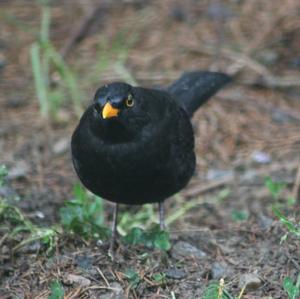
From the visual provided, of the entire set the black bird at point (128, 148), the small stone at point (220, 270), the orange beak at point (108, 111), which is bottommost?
the small stone at point (220, 270)

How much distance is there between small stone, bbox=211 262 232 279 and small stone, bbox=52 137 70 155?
2446 mm

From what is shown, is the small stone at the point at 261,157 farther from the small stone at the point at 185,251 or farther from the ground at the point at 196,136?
the small stone at the point at 185,251

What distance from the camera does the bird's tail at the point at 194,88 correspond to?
17.9ft

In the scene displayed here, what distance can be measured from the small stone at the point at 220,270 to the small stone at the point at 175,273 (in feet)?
0.55

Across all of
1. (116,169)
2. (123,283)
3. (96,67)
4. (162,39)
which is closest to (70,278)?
(123,283)

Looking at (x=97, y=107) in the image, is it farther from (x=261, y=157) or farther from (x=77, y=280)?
(x=261, y=157)

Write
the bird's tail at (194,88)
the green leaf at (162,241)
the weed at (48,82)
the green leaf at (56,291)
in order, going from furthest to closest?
the weed at (48,82) → the bird's tail at (194,88) → the green leaf at (162,241) → the green leaf at (56,291)

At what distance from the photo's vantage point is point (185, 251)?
14.8 ft

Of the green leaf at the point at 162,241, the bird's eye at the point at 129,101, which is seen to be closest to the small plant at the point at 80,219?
the green leaf at the point at 162,241

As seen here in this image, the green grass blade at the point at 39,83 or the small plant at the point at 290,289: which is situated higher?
the green grass blade at the point at 39,83

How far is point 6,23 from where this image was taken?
7898mm

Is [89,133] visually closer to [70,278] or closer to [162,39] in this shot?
[70,278]

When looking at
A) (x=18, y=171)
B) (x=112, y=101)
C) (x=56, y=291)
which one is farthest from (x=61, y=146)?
(x=56, y=291)

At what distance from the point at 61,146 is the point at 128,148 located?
2256 mm
